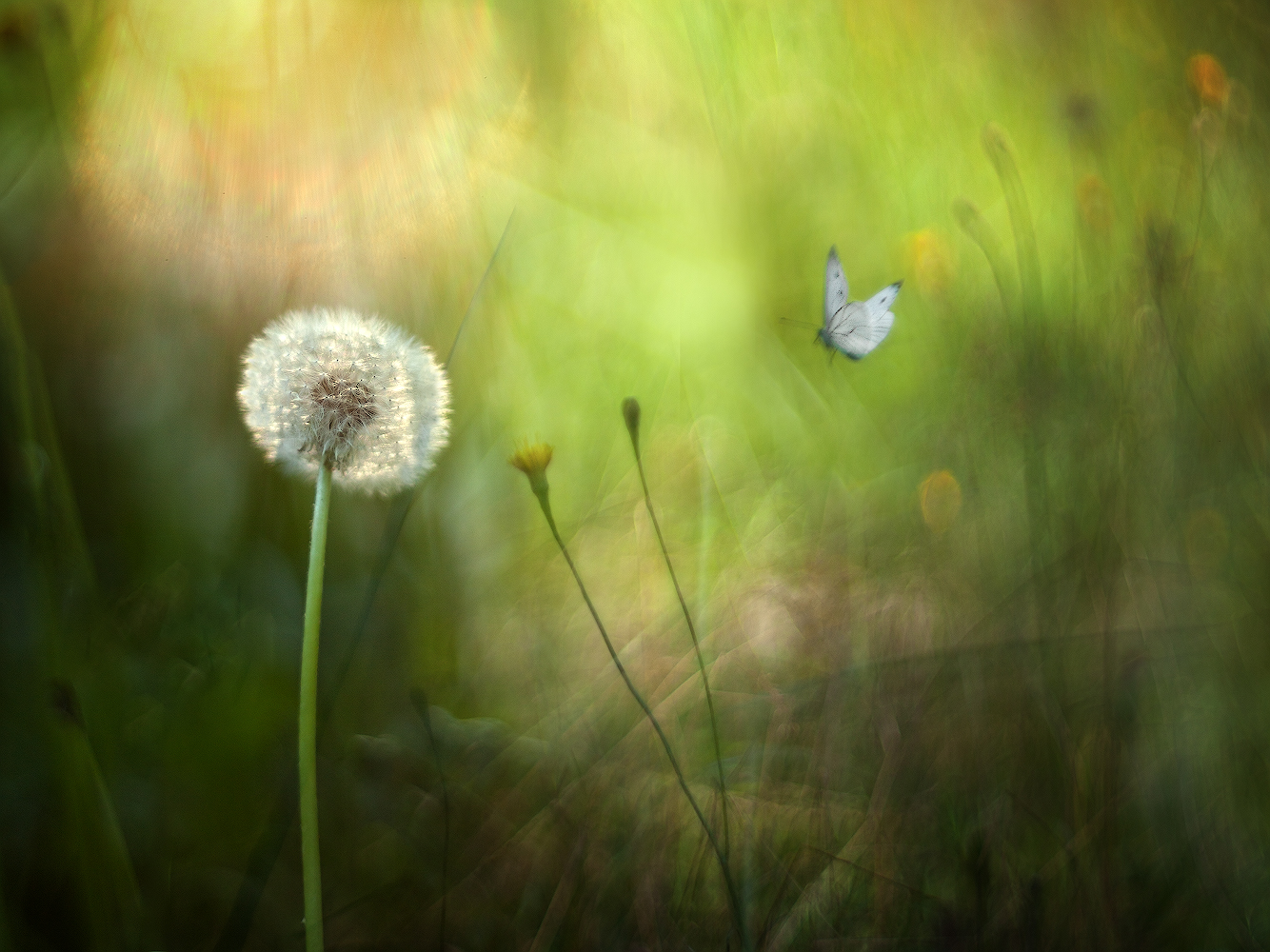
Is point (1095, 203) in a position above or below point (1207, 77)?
below

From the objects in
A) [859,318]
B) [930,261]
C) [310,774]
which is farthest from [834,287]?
[310,774]

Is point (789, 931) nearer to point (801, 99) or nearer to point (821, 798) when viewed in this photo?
point (821, 798)

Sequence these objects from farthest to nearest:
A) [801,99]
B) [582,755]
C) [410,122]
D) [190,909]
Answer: [801,99] → [410,122] → [582,755] → [190,909]

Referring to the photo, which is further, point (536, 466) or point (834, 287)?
point (834, 287)

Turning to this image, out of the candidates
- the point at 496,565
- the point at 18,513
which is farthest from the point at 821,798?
the point at 18,513

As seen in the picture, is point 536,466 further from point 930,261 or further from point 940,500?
point 930,261

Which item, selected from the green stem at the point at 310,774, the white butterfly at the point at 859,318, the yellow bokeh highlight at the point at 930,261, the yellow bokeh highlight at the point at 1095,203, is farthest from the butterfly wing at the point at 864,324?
the green stem at the point at 310,774

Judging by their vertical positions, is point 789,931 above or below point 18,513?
below

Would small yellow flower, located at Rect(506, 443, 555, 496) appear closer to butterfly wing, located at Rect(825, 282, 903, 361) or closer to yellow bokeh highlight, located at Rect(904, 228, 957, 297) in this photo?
butterfly wing, located at Rect(825, 282, 903, 361)
